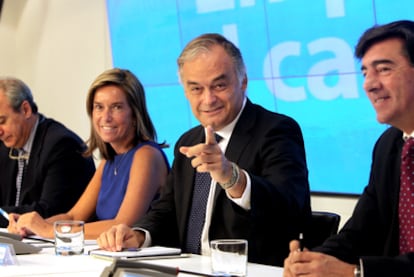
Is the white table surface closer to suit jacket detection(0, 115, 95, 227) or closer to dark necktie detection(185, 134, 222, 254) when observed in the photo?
dark necktie detection(185, 134, 222, 254)

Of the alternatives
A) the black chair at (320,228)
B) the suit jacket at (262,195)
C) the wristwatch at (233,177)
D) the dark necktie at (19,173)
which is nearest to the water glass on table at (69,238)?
the suit jacket at (262,195)

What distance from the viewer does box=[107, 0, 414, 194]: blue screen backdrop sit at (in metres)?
4.54

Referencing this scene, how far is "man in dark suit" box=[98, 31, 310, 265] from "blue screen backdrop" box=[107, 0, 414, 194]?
5.46 feet

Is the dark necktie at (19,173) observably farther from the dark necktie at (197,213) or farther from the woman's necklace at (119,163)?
the dark necktie at (197,213)

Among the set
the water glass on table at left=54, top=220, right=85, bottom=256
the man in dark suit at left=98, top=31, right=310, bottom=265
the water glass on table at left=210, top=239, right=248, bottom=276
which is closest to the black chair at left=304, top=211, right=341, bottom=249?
the man in dark suit at left=98, top=31, right=310, bottom=265

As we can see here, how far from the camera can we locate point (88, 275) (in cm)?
231

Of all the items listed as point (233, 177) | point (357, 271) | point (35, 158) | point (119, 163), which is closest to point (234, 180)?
point (233, 177)

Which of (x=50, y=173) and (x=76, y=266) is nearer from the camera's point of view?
(x=76, y=266)

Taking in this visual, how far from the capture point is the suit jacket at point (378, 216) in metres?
2.47

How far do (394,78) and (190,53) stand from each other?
36.7 inches

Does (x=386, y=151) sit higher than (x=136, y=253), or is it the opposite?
(x=386, y=151)

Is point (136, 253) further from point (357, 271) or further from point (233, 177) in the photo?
point (357, 271)

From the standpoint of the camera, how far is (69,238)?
276 cm

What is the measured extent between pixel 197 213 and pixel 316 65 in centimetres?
208
